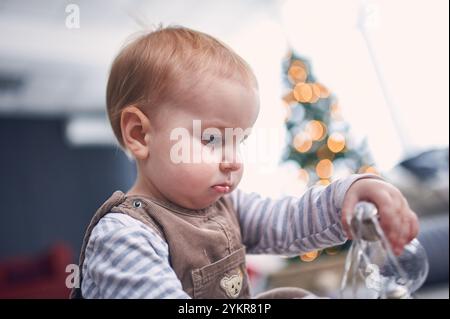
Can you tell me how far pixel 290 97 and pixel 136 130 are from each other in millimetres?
1551

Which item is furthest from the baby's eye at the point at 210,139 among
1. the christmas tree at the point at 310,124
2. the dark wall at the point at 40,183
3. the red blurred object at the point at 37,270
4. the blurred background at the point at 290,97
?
the dark wall at the point at 40,183

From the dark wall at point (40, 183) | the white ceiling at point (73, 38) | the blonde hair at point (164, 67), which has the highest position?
the white ceiling at point (73, 38)

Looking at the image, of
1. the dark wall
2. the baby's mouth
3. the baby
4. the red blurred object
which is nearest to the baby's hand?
the baby

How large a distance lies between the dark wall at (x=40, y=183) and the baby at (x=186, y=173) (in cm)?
331

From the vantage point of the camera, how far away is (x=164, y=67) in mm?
404

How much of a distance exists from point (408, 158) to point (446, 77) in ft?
2.75

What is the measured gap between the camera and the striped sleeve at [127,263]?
0.32 metres

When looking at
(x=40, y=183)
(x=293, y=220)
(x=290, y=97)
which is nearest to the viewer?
(x=293, y=220)

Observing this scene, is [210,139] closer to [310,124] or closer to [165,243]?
[165,243]

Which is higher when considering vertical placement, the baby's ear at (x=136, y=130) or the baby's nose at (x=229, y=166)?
A: the baby's ear at (x=136, y=130)

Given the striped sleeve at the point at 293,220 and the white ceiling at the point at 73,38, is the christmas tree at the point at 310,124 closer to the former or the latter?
the white ceiling at the point at 73,38

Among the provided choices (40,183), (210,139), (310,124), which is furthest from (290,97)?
(40,183)

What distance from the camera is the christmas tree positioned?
1835 mm
